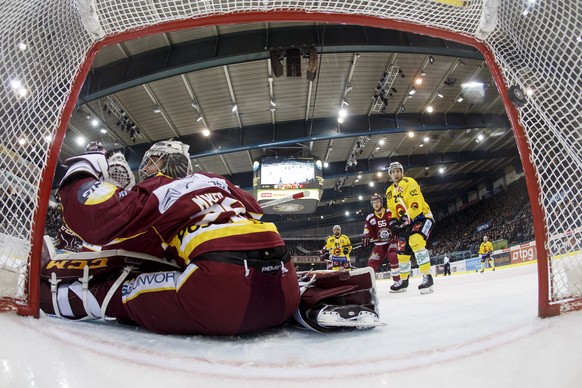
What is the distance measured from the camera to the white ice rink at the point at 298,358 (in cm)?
80

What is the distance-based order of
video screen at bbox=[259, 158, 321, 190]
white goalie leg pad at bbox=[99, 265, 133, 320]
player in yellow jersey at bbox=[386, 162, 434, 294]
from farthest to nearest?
video screen at bbox=[259, 158, 321, 190], player in yellow jersey at bbox=[386, 162, 434, 294], white goalie leg pad at bbox=[99, 265, 133, 320]

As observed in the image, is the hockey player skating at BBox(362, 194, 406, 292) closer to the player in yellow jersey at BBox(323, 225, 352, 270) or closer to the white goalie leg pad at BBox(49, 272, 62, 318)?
the player in yellow jersey at BBox(323, 225, 352, 270)

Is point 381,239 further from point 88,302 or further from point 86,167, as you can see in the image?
point 86,167

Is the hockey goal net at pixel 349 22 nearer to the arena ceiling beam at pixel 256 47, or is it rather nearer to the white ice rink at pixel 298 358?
the white ice rink at pixel 298 358

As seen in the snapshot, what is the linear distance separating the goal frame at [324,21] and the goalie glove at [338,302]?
0.63m

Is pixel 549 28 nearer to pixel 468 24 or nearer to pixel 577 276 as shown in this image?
pixel 468 24

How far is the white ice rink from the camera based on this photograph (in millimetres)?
800

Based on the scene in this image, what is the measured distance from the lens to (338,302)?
1.65 meters

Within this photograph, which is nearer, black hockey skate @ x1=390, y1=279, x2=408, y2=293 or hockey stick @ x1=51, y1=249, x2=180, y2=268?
hockey stick @ x1=51, y1=249, x2=180, y2=268

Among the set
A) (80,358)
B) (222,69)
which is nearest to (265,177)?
(222,69)

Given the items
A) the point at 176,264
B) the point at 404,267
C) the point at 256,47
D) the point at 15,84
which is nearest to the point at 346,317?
the point at 176,264

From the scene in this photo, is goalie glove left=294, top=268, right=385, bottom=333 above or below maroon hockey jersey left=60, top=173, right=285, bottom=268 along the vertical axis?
below

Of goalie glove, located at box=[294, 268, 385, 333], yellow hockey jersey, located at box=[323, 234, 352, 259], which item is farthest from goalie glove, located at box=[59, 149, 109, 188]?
yellow hockey jersey, located at box=[323, 234, 352, 259]

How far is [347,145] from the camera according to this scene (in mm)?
13266
